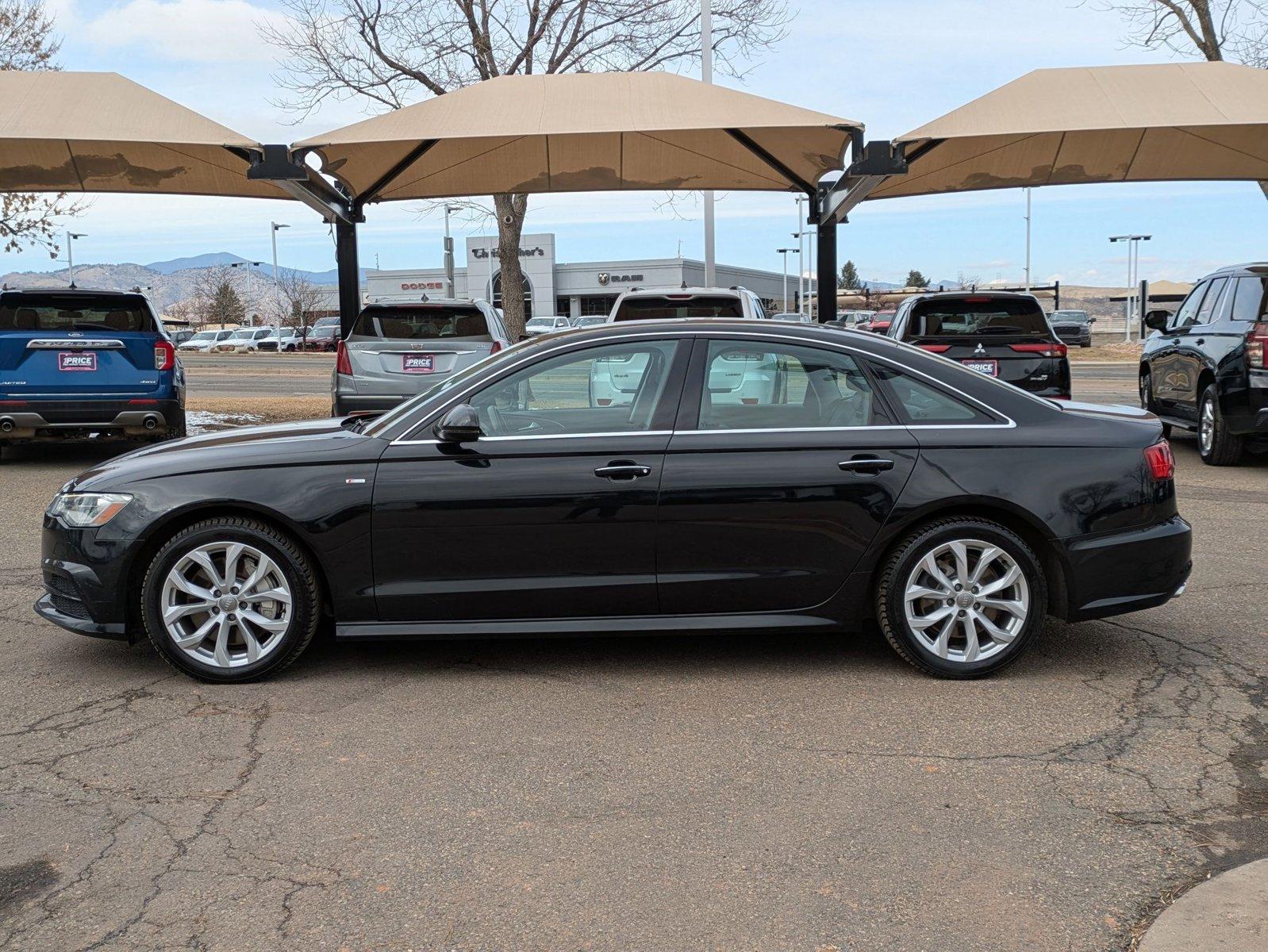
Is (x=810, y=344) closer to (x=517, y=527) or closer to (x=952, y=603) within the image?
(x=952, y=603)

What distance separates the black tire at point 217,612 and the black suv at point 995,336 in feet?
25.2

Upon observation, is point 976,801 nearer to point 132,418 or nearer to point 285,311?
point 132,418

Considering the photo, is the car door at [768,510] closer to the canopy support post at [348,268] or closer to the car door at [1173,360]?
the car door at [1173,360]

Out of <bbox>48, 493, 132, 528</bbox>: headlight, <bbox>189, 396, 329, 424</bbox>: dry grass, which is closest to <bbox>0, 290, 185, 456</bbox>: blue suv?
<bbox>189, 396, 329, 424</bbox>: dry grass

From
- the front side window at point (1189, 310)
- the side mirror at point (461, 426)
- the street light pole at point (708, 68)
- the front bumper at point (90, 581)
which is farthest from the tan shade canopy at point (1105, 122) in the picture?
the front bumper at point (90, 581)

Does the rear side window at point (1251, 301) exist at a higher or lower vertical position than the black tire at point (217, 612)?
higher

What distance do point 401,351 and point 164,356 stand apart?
2551 millimetres

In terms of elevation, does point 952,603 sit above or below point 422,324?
below

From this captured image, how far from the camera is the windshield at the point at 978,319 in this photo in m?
11.7

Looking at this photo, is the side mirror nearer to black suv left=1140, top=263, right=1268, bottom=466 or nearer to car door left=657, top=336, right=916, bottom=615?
car door left=657, top=336, right=916, bottom=615

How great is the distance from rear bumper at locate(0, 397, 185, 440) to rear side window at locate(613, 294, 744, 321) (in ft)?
15.2

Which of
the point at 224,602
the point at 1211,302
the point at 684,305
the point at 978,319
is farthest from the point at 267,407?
the point at 224,602

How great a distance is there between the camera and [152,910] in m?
3.32

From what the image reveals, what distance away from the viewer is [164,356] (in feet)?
39.7
